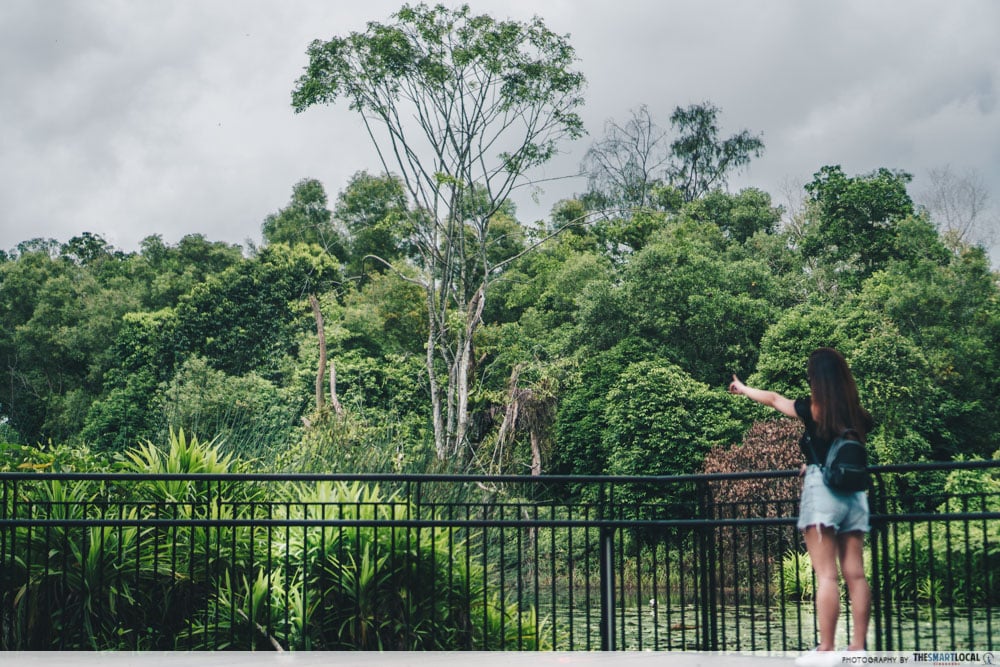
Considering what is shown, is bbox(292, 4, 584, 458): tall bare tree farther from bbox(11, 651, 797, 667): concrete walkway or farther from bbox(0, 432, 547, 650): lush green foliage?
bbox(11, 651, 797, 667): concrete walkway

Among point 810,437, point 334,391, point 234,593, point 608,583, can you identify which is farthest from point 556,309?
point 810,437

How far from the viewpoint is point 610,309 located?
24031mm

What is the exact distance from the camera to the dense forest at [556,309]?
70.0 feet

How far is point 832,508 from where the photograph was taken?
4012mm

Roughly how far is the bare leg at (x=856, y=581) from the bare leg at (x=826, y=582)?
0.05m

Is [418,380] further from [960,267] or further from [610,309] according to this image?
[960,267]

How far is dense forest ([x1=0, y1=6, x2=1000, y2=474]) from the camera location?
70.0ft

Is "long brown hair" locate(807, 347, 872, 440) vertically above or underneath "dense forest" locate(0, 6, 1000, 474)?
underneath

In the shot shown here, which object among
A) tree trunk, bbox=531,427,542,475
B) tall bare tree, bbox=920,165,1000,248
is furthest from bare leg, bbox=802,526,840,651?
tall bare tree, bbox=920,165,1000,248

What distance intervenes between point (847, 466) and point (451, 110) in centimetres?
2186

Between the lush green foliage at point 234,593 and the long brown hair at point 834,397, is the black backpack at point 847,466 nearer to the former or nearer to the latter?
the long brown hair at point 834,397

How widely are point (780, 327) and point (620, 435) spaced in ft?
15.5

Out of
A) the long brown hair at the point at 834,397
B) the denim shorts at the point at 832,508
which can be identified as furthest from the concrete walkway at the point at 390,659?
the long brown hair at the point at 834,397

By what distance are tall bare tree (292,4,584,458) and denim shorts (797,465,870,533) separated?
59.8ft
